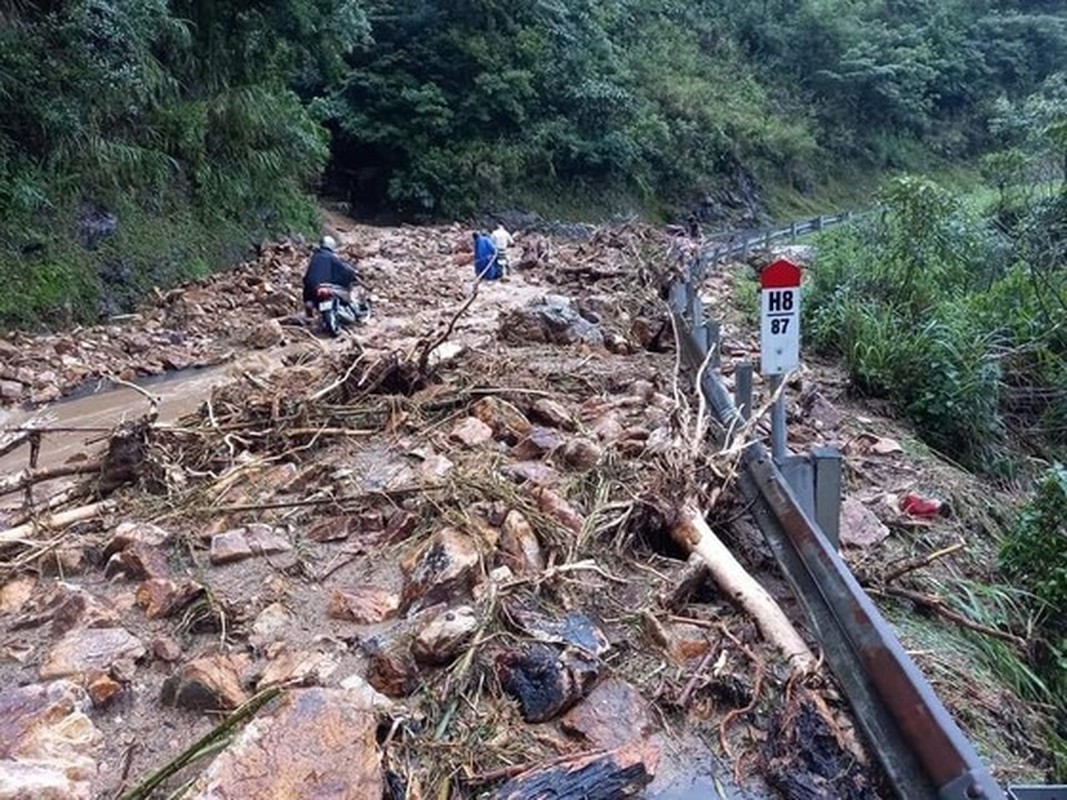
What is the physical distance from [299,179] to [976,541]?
48.7ft

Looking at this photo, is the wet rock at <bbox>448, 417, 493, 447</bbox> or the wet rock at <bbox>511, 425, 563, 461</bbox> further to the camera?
the wet rock at <bbox>448, 417, 493, 447</bbox>

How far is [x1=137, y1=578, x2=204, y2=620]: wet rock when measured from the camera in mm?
3165

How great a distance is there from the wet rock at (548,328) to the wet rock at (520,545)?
378 cm

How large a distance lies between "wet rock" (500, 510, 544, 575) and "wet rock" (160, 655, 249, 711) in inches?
42.8

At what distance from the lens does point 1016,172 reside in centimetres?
1187

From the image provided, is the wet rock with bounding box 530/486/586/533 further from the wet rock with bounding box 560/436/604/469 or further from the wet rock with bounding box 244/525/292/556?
the wet rock with bounding box 244/525/292/556

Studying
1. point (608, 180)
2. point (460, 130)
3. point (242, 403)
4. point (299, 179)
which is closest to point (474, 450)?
point (242, 403)

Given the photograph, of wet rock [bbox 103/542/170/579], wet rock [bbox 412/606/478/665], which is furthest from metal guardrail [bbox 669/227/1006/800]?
wet rock [bbox 103/542/170/579]

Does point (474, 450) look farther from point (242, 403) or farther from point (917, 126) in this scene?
point (917, 126)

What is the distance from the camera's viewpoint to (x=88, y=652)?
2846mm

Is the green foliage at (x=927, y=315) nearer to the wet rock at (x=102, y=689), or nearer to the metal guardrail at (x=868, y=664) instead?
the metal guardrail at (x=868, y=664)

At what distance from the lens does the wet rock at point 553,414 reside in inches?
191

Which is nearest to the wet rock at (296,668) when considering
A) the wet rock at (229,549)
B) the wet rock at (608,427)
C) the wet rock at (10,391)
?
the wet rock at (229,549)

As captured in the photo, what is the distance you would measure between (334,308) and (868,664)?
28.2ft
